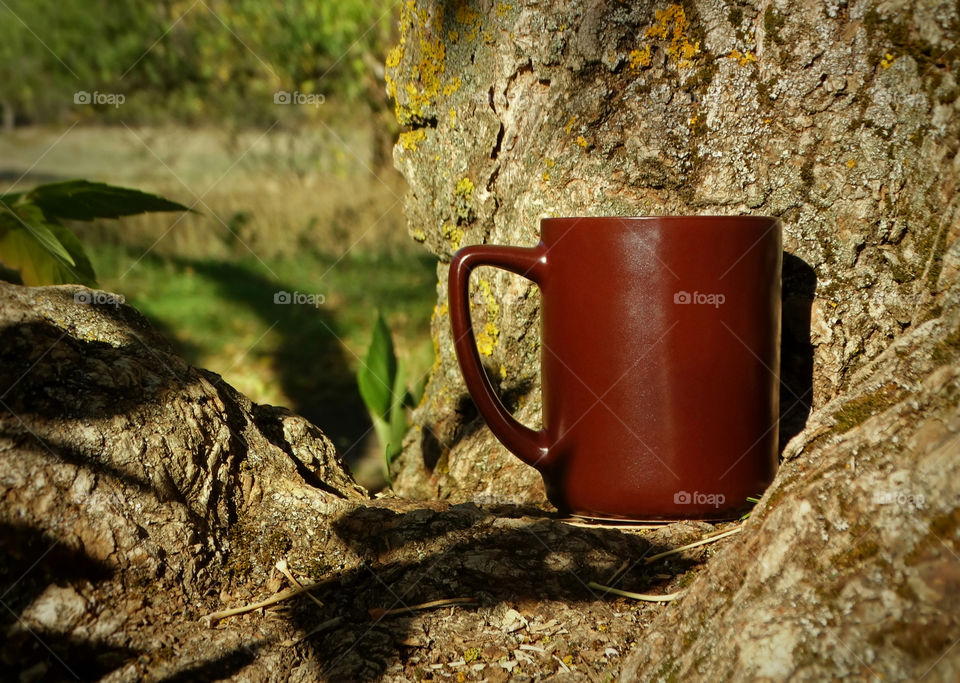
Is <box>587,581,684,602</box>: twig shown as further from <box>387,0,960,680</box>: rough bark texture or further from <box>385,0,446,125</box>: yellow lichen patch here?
<box>385,0,446,125</box>: yellow lichen patch

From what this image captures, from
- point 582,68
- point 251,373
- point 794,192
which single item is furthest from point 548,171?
point 251,373

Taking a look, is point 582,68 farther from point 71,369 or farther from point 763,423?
point 71,369

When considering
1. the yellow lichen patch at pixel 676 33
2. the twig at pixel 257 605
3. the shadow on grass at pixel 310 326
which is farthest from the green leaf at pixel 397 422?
the yellow lichen patch at pixel 676 33

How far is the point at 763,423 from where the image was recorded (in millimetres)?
1646

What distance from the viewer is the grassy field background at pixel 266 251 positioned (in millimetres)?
4766

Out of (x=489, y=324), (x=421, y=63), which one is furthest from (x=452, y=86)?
(x=489, y=324)

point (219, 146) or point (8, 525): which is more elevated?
point (219, 146)

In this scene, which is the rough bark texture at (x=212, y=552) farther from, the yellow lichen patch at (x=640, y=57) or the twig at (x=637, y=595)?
the yellow lichen patch at (x=640, y=57)

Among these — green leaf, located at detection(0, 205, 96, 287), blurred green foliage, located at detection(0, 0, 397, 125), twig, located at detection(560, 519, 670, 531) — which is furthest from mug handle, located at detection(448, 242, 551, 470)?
blurred green foliage, located at detection(0, 0, 397, 125)

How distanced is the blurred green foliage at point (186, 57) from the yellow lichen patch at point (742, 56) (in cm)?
444

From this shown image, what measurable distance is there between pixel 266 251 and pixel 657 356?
4.99 meters

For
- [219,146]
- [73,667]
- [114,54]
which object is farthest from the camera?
[219,146]

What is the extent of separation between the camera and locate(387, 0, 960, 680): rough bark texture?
124 centimetres

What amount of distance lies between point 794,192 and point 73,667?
158cm
